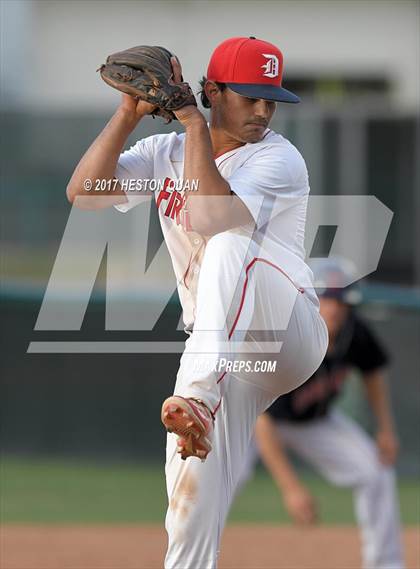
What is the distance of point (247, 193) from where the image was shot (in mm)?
3033

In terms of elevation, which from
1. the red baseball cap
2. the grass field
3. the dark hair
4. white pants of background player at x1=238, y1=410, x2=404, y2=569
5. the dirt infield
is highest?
the red baseball cap

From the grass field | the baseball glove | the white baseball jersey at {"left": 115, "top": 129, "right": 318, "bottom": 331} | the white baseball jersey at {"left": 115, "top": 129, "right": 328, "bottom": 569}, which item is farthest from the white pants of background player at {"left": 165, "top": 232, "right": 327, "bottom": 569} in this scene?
the grass field

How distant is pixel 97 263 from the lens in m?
7.55

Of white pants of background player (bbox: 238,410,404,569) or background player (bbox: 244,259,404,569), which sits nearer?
white pants of background player (bbox: 238,410,404,569)

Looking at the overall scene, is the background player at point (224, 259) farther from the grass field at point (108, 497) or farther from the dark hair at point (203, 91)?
the grass field at point (108, 497)

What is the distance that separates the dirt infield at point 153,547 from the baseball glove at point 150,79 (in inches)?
103

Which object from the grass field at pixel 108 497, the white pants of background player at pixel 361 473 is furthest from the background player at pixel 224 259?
the grass field at pixel 108 497

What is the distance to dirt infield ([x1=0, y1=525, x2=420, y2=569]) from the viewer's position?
5.37 metres

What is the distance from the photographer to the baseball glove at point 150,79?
3.05m

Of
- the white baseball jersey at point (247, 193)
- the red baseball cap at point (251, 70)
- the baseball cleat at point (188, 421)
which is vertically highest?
the red baseball cap at point (251, 70)

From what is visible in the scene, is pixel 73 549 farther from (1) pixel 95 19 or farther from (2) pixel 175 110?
(1) pixel 95 19

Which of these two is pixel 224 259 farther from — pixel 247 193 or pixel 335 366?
pixel 335 366

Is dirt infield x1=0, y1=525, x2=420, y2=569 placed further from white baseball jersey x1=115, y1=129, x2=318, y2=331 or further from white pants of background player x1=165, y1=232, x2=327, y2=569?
white baseball jersey x1=115, y1=129, x2=318, y2=331

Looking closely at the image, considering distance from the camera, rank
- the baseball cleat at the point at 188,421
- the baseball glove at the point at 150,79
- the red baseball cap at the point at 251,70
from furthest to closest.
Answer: the red baseball cap at the point at 251,70
the baseball glove at the point at 150,79
the baseball cleat at the point at 188,421
